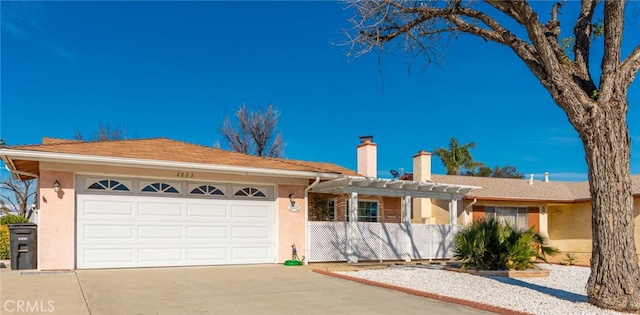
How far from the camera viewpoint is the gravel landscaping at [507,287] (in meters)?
8.34

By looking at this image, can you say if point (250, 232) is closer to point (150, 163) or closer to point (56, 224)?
point (150, 163)

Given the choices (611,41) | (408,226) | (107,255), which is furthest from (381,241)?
(611,41)

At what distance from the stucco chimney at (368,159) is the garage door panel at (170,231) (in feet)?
16.1

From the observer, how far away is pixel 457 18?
32.4ft

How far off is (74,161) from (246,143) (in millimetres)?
22270

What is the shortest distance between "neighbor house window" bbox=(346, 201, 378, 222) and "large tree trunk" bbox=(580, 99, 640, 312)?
480 inches

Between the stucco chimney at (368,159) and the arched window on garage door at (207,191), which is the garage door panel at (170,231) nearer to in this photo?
the arched window on garage door at (207,191)

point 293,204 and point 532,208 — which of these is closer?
point 293,204

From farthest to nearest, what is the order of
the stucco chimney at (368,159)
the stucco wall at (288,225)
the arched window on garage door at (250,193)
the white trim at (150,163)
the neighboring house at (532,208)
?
the neighboring house at (532,208), the stucco chimney at (368,159), the stucco wall at (288,225), the arched window on garage door at (250,193), the white trim at (150,163)

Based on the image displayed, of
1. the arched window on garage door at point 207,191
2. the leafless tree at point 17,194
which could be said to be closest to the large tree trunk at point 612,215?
the arched window on garage door at point 207,191

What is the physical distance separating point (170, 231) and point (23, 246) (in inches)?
136

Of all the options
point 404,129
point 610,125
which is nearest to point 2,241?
point 610,125

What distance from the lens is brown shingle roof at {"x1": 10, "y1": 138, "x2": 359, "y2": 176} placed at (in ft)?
40.9

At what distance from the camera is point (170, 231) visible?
1359 cm
